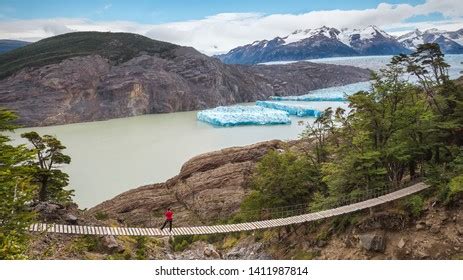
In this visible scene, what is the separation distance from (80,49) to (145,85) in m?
7.21

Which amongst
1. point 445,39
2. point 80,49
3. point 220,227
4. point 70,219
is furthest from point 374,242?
point 80,49

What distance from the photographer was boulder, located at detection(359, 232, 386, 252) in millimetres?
6652

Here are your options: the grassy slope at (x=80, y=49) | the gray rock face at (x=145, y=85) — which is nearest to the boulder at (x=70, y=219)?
the grassy slope at (x=80, y=49)

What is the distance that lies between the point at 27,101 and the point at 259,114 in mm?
13356

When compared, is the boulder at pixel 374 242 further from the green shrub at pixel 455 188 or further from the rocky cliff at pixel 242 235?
the green shrub at pixel 455 188

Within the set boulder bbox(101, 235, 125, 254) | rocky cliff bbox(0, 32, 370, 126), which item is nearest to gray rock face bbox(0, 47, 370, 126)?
rocky cliff bbox(0, 32, 370, 126)

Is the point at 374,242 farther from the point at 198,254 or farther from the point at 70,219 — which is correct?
the point at 70,219

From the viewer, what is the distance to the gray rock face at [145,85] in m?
23.0

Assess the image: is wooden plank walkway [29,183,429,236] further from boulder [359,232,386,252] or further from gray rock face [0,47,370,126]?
gray rock face [0,47,370,126]

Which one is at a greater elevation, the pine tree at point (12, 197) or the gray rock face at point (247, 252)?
the pine tree at point (12, 197)

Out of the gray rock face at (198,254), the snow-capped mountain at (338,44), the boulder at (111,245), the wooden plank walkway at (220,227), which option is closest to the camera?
the wooden plank walkway at (220,227)

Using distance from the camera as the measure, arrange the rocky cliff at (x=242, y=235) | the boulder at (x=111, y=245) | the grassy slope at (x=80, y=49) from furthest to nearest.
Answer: the grassy slope at (x=80, y=49), the boulder at (x=111, y=245), the rocky cliff at (x=242, y=235)

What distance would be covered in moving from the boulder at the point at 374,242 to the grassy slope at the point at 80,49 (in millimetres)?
12314

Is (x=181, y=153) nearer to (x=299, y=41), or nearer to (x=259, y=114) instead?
(x=259, y=114)
